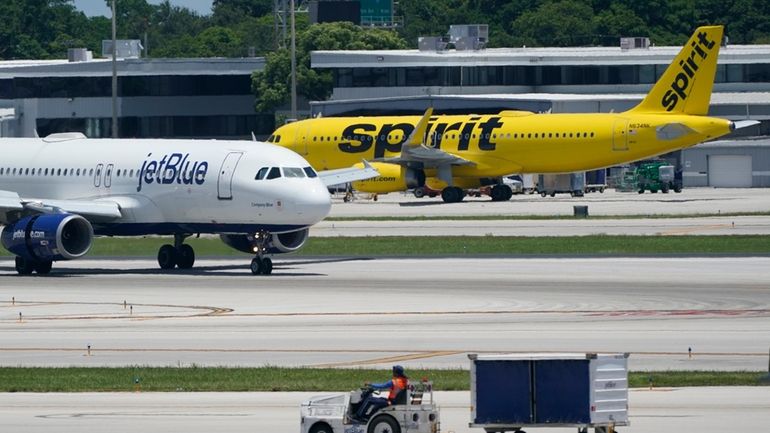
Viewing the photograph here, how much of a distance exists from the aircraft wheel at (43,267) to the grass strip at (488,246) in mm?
7513

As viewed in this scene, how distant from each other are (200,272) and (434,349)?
20.6 metres

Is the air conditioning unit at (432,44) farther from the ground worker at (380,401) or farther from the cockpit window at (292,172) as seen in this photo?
the ground worker at (380,401)

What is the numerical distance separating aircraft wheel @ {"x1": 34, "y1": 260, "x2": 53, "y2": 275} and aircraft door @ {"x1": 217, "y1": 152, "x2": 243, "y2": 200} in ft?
18.8

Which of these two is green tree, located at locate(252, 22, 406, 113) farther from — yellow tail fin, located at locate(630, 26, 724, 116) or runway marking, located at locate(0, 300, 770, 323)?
runway marking, located at locate(0, 300, 770, 323)

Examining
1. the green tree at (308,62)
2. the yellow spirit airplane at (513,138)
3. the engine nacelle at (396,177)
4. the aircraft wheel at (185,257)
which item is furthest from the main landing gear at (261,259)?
the green tree at (308,62)

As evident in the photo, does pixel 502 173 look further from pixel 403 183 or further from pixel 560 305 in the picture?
pixel 560 305

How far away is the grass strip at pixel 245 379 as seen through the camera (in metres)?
28.3

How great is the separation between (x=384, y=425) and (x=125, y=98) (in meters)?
114

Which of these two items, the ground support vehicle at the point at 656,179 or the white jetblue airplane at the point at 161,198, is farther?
the ground support vehicle at the point at 656,179

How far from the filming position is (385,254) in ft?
194

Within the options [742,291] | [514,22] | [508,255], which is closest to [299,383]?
[742,291]

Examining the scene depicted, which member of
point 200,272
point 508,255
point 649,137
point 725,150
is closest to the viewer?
point 200,272

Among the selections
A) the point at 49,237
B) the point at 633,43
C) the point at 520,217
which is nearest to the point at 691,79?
the point at 520,217

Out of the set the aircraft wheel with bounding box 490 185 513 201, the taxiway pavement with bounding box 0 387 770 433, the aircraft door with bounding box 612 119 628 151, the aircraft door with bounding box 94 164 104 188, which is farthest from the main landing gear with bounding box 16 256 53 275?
the aircraft wheel with bounding box 490 185 513 201
